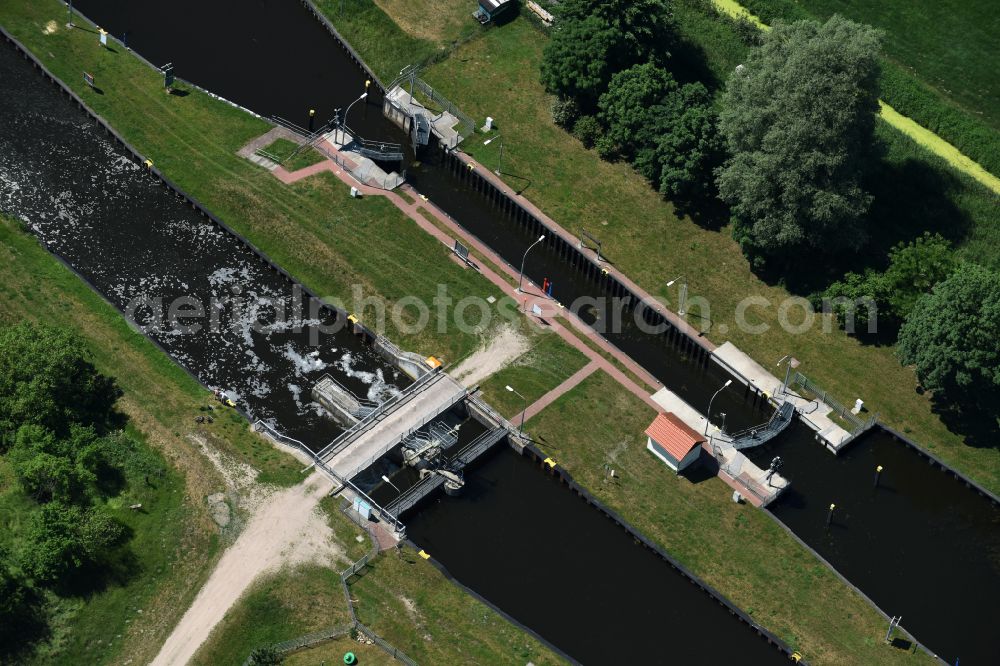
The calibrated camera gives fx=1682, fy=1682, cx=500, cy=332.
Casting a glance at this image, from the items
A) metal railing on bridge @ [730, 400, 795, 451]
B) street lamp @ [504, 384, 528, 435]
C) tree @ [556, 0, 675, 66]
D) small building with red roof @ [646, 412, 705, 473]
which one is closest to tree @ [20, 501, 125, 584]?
street lamp @ [504, 384, 528, 435]

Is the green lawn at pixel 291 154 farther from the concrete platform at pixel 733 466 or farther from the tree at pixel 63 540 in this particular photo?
the tree at pixel 63 540

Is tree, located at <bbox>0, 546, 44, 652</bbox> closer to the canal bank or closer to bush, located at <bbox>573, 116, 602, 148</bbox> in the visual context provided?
the canal bank

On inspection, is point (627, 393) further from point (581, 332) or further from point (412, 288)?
point (412, 288)

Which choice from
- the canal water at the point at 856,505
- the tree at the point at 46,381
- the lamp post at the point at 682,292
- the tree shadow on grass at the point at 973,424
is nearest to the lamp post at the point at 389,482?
the canal water at the point at 856,505

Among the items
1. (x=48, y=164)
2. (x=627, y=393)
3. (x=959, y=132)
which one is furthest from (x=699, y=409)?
(x=48, y=164)

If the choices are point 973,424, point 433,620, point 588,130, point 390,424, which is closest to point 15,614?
point 433,620
